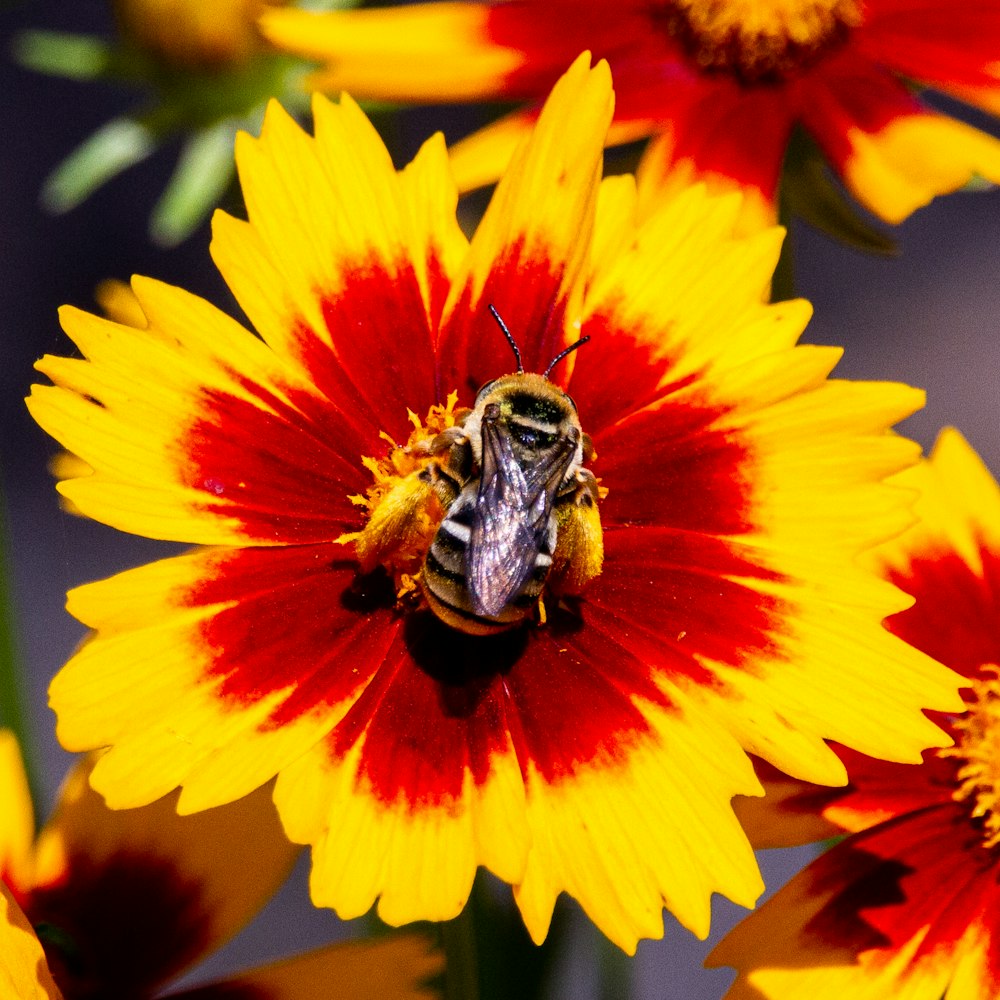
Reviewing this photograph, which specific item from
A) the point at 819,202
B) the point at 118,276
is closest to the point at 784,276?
the point at 819,202

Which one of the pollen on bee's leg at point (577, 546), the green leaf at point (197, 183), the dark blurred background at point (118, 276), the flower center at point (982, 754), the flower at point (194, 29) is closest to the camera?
the pollen on bee's leg at point (577, 546)

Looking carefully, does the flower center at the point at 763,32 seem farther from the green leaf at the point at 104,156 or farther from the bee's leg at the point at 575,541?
the green leaf at the point at 104,156

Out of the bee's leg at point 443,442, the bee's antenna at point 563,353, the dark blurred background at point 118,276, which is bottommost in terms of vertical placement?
the dark blurred background at point 118,276

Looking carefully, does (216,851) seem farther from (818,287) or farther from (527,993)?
(818,287)

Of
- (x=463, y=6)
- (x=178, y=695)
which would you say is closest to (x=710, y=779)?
(x=178, y=695)

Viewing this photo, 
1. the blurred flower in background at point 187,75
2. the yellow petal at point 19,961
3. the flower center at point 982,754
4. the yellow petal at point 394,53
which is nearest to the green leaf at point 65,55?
the blurred flower in background at point 187,75

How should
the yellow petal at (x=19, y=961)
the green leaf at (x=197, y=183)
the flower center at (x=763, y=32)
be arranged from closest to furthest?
the yellow petal at (x=19, y=961), the flower center at (x=763, y=32), the green leaf at (x=197, y=183)

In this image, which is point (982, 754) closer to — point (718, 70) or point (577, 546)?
point (577, 546)
